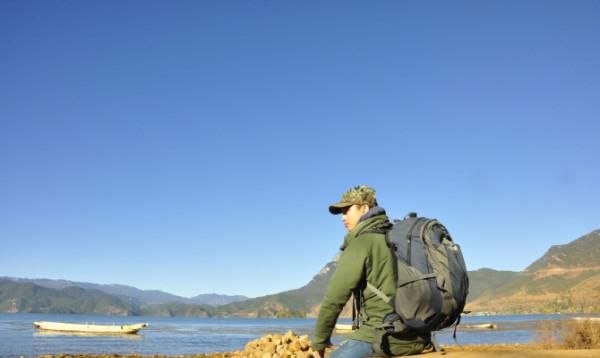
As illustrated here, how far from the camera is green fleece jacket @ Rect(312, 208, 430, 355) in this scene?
Result: 361 centimetres

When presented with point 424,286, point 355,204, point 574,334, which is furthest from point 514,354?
point 574,334

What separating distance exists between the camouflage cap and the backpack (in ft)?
1.26

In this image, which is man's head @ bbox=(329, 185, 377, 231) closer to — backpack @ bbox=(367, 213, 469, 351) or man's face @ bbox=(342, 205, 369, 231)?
man's face @ bbox=(342, 205, 369, 231)

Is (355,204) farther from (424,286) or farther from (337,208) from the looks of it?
(424,286)

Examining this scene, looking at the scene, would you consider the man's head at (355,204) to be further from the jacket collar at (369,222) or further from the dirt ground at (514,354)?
the dirt ground at (514,354)

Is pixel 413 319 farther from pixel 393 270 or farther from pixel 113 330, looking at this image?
pixel 113 330

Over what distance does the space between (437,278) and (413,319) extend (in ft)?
1.08

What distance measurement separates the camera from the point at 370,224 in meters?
3.83

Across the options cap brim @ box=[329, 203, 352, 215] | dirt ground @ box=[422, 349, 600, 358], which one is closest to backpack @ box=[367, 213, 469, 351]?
cap brim @ box=[329, 203, 352, 215]

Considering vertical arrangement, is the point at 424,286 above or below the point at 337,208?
below

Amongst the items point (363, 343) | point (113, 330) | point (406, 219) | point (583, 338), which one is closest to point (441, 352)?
point (363, 343)

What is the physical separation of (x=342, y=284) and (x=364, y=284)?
0.20 metres

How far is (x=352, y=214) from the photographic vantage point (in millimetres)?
4133

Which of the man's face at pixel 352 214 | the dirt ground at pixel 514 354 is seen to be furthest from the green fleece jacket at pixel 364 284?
the dirt ground at pixel 514 354
